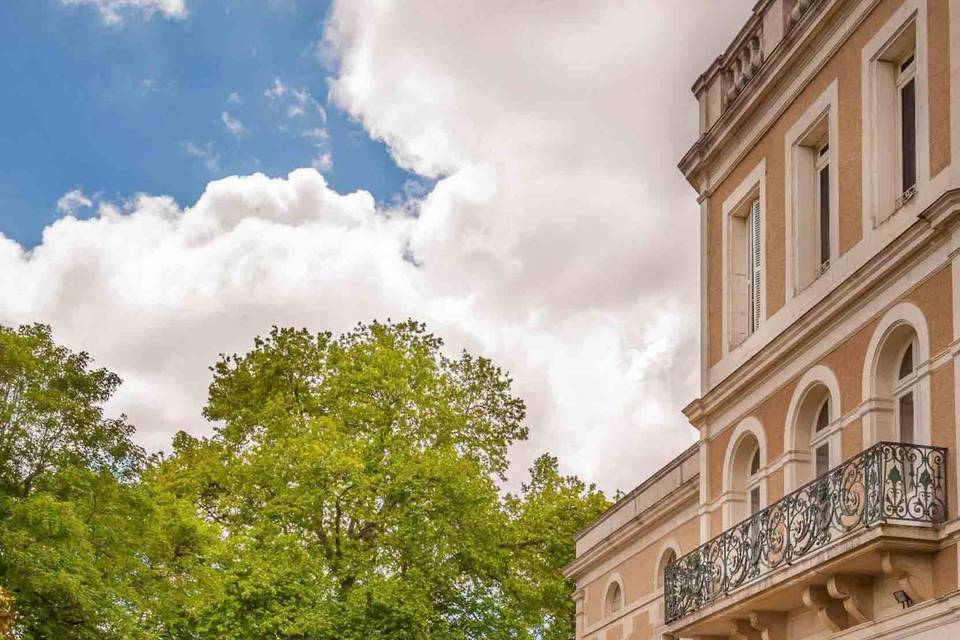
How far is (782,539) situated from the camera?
760 inches

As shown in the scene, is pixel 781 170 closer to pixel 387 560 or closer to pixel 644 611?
pixel 644 611

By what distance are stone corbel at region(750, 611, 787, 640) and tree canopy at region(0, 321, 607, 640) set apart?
45.0 ft

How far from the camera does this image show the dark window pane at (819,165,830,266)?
2108 cm

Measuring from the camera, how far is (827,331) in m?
19.9

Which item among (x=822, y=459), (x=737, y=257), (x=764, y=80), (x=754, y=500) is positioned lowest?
(x=822, y=459)

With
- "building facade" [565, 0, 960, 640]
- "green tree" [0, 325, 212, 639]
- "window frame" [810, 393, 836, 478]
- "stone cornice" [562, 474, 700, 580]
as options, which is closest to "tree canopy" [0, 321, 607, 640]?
"green tree" [0, 325, 212, 639]

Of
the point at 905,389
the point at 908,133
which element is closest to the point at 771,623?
the point at 905,389

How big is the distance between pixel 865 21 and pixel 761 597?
7517 millimetres

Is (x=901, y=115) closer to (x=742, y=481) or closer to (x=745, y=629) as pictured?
(x=742, y=481)

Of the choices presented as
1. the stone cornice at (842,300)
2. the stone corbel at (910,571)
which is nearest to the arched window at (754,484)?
the stone cornice at (842,300)

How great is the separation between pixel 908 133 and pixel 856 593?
5656mm

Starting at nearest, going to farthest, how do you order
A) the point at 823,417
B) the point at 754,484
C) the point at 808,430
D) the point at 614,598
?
the point at 823,417 → the point at 808,430 → the point at 754,484 → the point at 614,598

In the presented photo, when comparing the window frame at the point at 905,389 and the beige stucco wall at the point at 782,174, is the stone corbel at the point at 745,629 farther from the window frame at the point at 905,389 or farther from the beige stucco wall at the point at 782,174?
the beige stucco wall at the point at 782,174

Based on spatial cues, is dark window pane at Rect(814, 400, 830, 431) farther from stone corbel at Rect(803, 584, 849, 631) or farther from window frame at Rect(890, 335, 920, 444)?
stone corbel at Rect(803, 584, 849, 631)
